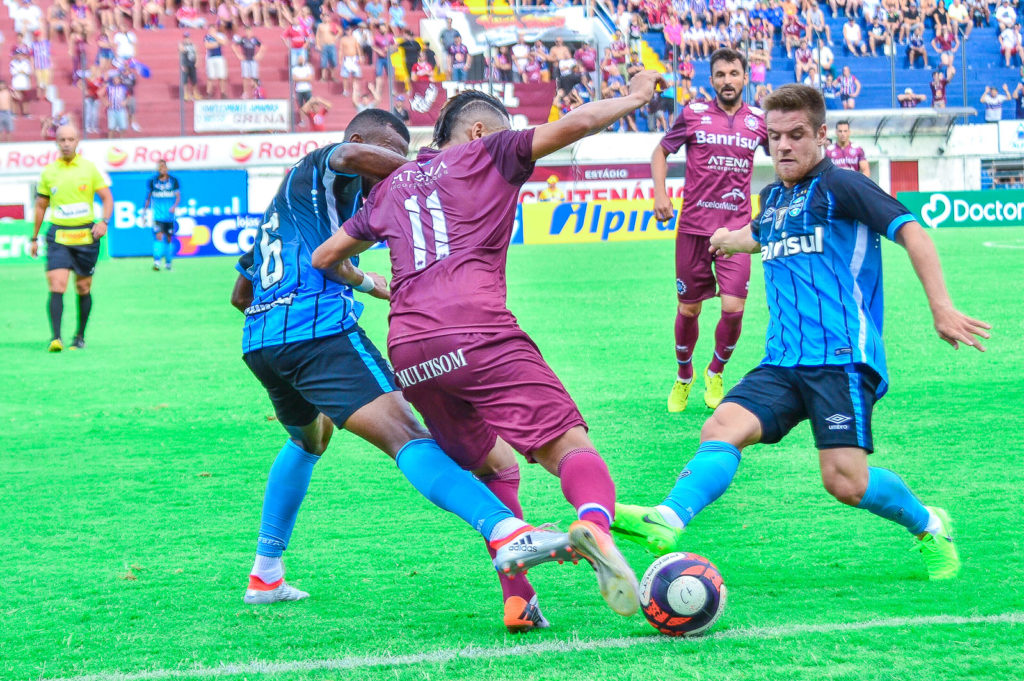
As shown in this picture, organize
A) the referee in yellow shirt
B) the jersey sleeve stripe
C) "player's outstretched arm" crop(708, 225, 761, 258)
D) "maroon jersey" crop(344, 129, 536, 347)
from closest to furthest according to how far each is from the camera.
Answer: "maroon jersey" crop(344, 129, 536, 347), the jersey sleeve stripe, "player's outstretched arm" crop(708, 225, 761, 258), the referee in yellow shirt

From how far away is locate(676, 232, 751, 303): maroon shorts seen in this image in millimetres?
8648

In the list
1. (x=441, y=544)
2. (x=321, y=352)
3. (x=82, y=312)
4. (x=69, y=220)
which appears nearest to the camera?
(x=321, y=352)

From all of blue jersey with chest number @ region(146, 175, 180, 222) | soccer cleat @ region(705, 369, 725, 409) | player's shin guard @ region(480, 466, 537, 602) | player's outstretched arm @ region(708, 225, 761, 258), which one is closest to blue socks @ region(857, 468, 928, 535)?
player's outstretched arm @ region(708, 225, 761, 258)

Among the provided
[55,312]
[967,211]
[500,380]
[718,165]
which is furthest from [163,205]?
[500,380]

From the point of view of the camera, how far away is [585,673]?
3.47m

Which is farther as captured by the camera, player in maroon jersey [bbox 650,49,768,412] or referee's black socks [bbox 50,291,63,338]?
referee's black socks [bbox 50,291,63,338]

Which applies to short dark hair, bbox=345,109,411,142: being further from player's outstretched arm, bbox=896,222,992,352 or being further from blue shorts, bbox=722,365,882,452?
player's outstretched arm, bbox=896,222,992,352

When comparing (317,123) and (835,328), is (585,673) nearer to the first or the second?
(835,328)

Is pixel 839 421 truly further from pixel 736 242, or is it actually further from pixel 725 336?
pixel 725 336

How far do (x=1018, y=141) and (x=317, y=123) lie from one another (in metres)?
19.4

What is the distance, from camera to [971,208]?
29766mm

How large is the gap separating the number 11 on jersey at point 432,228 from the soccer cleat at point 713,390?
15.7 ft

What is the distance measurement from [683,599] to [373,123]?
2.01 m

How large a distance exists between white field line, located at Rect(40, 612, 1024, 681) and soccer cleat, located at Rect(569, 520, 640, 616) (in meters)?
0.41
